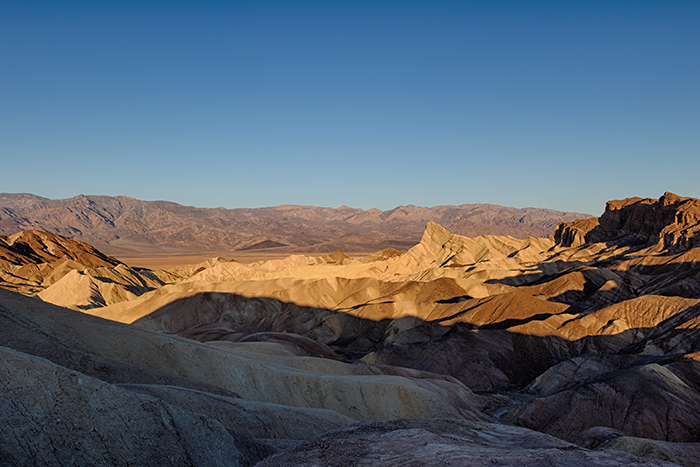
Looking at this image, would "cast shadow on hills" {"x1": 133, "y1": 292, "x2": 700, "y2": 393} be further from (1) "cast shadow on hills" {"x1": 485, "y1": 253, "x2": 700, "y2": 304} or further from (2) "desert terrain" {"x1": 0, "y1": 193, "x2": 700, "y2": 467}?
(1) "cast shadow on hills" {"x1": 485, "y1": 253, "x2": 700, "y2": 304}

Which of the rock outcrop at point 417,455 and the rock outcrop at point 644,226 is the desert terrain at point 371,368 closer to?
the rock outcrop at point 417,455

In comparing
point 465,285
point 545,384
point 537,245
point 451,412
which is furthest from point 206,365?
point 537,245

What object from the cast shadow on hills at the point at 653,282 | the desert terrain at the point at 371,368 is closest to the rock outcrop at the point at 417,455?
the desert terrain at the point at 371,368

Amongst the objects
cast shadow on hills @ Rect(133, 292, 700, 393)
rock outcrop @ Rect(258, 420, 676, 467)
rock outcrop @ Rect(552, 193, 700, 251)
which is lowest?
cast shadow on hills @ Rect(133, 292, 700, 393)

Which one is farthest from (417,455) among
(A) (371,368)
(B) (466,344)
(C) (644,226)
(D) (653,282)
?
(C) (644,226)

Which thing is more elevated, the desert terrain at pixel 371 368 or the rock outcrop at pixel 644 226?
the rock outcrop at pixel 644 226

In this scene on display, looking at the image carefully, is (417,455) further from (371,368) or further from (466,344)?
(466,344)

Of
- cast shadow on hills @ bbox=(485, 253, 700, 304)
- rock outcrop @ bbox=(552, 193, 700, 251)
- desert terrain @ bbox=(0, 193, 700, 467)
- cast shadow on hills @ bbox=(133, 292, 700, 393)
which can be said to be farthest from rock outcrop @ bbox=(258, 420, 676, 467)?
rock outcrop @ bbox=(552, 193, 700, 251)

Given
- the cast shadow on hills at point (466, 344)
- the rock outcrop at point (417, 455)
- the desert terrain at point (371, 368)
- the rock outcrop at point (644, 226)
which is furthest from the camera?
→ the rock outcrop at point (644, 226)
